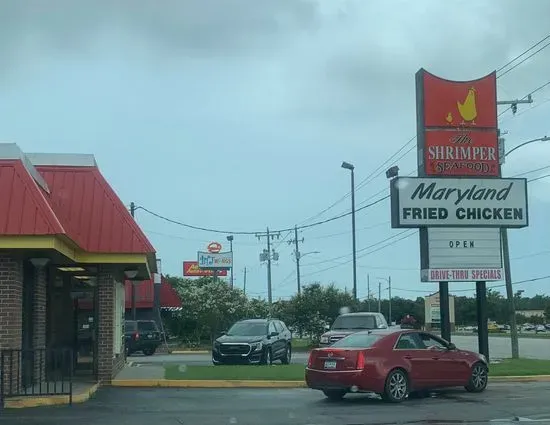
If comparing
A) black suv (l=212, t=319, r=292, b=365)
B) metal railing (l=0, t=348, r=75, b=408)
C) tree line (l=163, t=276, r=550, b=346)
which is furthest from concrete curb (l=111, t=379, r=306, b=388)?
tree line (l=163, t=276, r=550, b=346)

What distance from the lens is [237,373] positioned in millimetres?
21297

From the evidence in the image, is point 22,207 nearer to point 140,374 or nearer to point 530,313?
point 140,374

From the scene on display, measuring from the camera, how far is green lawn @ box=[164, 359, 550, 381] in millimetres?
20297

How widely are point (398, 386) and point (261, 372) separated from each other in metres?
6.30

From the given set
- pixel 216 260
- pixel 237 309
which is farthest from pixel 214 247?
pixel 237 309

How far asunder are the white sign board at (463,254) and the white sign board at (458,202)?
32 cm

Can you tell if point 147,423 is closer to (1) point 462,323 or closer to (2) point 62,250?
(2) point 62,250

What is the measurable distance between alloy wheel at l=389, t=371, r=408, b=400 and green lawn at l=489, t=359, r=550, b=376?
6.33 m

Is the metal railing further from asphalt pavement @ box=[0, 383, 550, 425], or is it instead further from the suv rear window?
the suv rear window

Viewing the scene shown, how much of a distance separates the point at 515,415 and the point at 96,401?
7.97m

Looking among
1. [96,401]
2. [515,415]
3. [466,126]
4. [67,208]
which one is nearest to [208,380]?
[96,401]

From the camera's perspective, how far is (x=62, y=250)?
15.8 m

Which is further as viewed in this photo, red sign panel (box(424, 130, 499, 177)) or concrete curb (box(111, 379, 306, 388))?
red sign panel (box(424, 130, 499, 177))

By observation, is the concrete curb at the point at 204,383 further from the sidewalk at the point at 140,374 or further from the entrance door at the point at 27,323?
the entrance door at the point at 27,323
